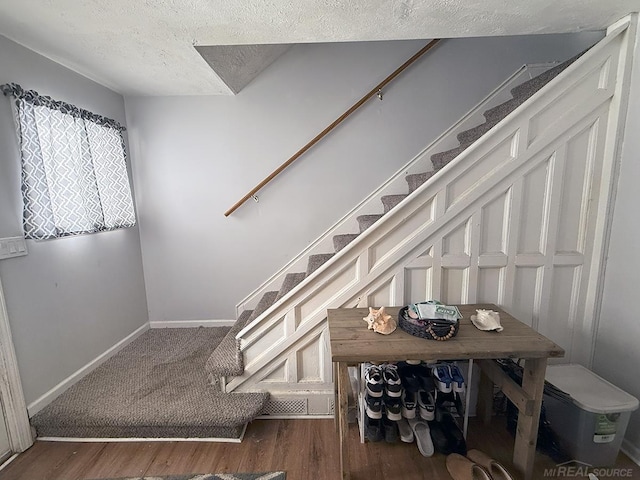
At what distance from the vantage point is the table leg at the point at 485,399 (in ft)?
5.32

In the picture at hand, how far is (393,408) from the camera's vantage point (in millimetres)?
1443

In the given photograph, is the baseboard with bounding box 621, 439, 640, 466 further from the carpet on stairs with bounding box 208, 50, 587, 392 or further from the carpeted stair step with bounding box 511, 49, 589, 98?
the carpeted stair step with bounding box 511, 49, 589, 98

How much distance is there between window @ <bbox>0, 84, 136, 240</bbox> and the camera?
155 centimetres

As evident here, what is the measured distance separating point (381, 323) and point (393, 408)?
51 centimetres

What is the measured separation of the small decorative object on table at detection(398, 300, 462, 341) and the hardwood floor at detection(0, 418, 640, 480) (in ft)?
2.29

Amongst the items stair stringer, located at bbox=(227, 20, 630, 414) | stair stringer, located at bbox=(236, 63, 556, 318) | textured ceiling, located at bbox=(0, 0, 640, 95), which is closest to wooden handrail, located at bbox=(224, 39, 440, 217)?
stair stringer, located at bbox=(236, 63, 556, 318)

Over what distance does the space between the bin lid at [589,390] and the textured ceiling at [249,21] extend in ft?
5.98

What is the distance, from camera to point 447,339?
124 cm

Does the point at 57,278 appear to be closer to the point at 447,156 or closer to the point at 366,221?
the point at 366,221

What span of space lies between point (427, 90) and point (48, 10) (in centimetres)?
243

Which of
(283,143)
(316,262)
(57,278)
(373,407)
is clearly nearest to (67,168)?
(57,278)

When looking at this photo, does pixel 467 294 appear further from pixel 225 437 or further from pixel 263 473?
pixel 225 437

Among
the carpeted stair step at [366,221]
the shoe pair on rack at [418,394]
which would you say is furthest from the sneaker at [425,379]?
the carpeted stair step at [366,221]

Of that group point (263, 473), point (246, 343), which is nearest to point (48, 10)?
point (246, 343)
